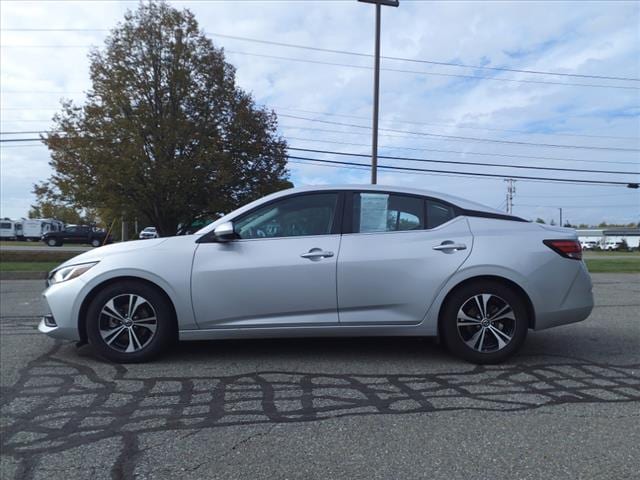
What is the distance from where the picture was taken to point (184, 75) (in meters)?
22.0

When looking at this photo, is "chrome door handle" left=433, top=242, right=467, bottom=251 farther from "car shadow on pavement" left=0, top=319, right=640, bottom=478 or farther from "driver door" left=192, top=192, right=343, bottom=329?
"car shadow on pavement" left=0, top=319, right=640, bottom=478

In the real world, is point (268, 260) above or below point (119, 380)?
above

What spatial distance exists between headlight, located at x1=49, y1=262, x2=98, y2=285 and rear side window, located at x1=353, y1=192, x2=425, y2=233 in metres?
2.37

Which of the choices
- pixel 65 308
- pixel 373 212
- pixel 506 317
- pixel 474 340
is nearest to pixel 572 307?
pixel 506 317

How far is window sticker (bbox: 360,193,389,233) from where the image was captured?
464 centimetres

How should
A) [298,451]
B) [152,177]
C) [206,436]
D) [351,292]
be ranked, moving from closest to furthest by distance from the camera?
[298,451], [206,436], [351,292], [152,177]

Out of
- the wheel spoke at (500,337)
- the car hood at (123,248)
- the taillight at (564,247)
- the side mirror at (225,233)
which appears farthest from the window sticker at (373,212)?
the car hood at (123,248)

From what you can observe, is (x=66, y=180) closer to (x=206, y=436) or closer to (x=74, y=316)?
(x=74, y=316)

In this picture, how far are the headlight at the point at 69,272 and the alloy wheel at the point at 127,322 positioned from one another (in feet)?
1.23

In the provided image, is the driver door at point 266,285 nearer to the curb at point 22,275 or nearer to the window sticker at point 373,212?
the window sticker at point 373,212

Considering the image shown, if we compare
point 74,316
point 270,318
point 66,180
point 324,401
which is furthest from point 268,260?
point 66,180

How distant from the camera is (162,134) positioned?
21.4 m

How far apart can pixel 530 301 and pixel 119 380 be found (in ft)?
11.3

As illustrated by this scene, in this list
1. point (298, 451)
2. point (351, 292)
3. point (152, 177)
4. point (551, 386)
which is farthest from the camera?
point (152, 177)
